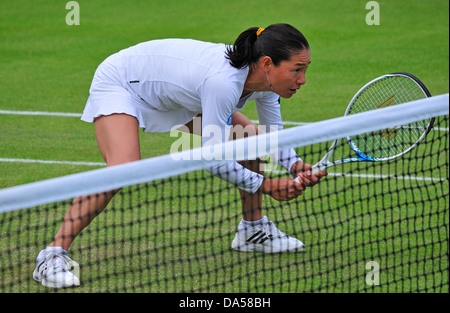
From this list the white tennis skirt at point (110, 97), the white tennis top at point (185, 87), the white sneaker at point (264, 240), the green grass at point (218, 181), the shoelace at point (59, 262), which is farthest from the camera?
the white sneaker at point (264, 240)

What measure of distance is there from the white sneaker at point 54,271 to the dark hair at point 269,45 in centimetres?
152

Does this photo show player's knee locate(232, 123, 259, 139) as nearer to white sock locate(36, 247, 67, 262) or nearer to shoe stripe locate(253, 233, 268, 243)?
shoe stripe locate(253, 233, 268, 243)

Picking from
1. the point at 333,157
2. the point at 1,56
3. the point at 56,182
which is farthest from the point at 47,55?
the point at 56,182

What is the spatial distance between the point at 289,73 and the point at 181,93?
0.66 meters

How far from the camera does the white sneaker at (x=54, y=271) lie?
181 inches

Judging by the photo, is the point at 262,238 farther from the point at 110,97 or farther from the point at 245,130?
the point at 110,97

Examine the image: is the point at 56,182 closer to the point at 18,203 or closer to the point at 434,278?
the point at 18,203

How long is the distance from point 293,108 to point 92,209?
5010 millimetres

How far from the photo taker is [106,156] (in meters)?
4.76

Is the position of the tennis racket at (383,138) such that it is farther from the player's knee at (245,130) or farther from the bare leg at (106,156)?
the bare leg at (106,156)

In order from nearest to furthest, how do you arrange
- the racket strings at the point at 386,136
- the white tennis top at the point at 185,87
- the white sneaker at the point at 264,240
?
the white tennis top at the point at 185,87 < the white sneaker at the point at 264,240 < the racket strings at the point at 386,136

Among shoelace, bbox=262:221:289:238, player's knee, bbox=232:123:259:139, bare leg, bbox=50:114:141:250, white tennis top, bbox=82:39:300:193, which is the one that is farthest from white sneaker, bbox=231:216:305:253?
bare leg, bbox=50:114:141:250

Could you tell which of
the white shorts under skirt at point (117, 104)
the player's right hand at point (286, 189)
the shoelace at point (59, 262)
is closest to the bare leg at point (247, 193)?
the white shorts under skirt at point (117, 104)

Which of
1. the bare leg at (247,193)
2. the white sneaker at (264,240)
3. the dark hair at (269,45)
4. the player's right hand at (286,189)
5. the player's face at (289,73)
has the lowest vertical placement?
the white sneaker at (264,240)
